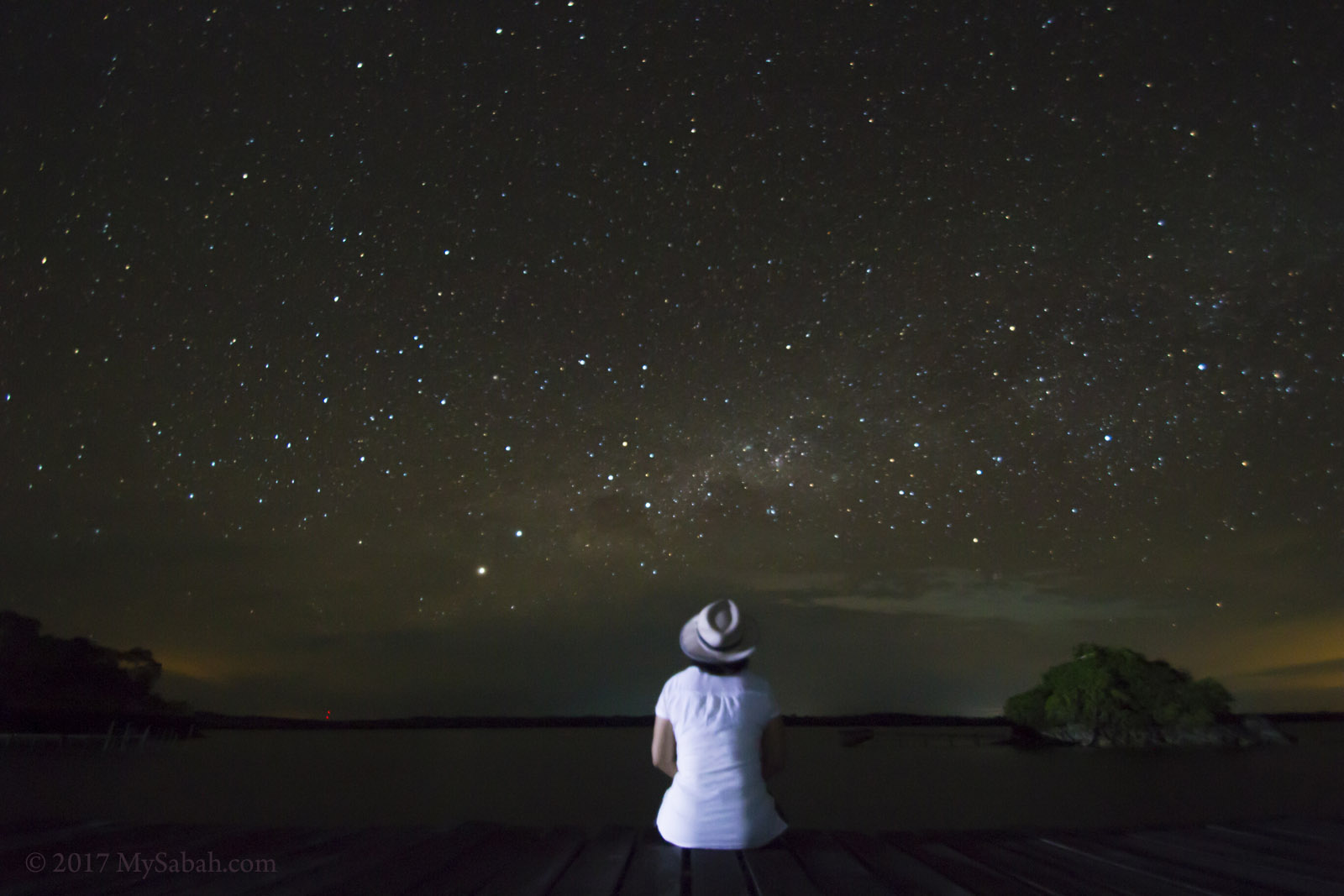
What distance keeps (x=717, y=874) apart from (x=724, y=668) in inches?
41.4

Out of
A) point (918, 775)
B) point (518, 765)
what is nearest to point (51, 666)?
point (518, 765)

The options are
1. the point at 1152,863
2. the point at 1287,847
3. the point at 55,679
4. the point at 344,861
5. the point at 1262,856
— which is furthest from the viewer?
the point at 55,679

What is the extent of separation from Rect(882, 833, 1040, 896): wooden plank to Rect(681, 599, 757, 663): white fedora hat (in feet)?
5.24

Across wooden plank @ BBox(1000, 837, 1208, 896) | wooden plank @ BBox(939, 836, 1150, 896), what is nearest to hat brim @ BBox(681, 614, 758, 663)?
wooden plank @ BBox(939, 836, 1150, 896)

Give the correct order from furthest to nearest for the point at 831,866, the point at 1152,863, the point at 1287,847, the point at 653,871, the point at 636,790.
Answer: the point at 636,790 < the point at 1287,847 < the point at 1152,863 < the point at 831,866 < the point at 653,871

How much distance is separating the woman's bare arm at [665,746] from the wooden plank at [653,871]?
1.60 ft

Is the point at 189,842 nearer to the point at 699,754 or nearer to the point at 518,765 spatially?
the point at 699,754

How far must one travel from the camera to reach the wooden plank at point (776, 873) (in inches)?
155

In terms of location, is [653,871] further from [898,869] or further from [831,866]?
[898,869]

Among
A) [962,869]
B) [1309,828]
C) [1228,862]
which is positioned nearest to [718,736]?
[962,869]

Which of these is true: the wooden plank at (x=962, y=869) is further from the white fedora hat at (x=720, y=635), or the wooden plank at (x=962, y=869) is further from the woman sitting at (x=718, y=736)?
the white fedora hat at (x=720, y=635)

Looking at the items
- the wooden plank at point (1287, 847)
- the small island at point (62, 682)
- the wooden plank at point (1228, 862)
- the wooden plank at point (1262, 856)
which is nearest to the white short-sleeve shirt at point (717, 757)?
the wooden plank at point (1228, 862)

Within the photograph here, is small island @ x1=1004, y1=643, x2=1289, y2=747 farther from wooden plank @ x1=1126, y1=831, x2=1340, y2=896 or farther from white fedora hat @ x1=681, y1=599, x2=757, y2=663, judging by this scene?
white fedora hat @ x1=681, y1=599, x2=757, y2=663

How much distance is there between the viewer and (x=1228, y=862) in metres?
4.83
